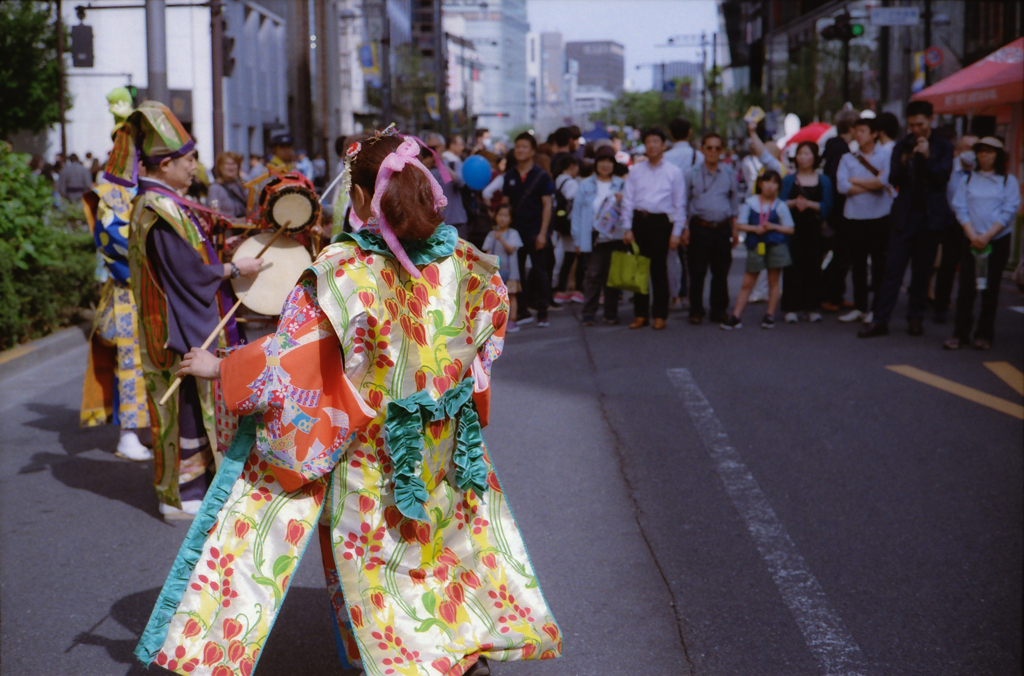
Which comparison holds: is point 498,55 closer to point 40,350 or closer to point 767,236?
point 767,236

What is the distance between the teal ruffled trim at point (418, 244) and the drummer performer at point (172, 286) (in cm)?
229

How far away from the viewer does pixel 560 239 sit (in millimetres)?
12805

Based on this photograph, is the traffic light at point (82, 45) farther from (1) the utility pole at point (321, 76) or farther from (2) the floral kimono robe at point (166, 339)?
(1) the utility pole at point (321, 76)

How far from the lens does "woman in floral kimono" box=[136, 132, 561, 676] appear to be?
286cm

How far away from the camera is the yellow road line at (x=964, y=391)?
23.5ft

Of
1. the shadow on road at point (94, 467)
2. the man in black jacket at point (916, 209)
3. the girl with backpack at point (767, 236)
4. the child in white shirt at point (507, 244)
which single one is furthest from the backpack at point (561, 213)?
the shadow on road at point (94, 467)

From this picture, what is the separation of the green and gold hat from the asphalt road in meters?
1.73

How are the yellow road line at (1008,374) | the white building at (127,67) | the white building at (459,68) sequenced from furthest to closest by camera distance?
the white building at (459,68), the white building at (127,67), the yellow road line at (1008,374)

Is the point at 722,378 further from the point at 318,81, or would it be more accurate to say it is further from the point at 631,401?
the point at 318,81

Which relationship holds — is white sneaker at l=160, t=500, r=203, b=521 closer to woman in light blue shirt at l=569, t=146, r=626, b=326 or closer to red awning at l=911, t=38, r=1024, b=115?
woman in light blue shirt at l=569, t=146, r=626, b=326

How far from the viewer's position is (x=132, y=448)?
21.6ft

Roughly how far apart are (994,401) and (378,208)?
5851 millimetres

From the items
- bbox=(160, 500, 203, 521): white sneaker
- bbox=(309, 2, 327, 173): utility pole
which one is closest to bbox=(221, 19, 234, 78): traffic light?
bbox=(160, 500, 203, 521): white sneaker

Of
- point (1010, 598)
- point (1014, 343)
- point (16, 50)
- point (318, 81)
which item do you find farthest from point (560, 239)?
point (318, 81)
